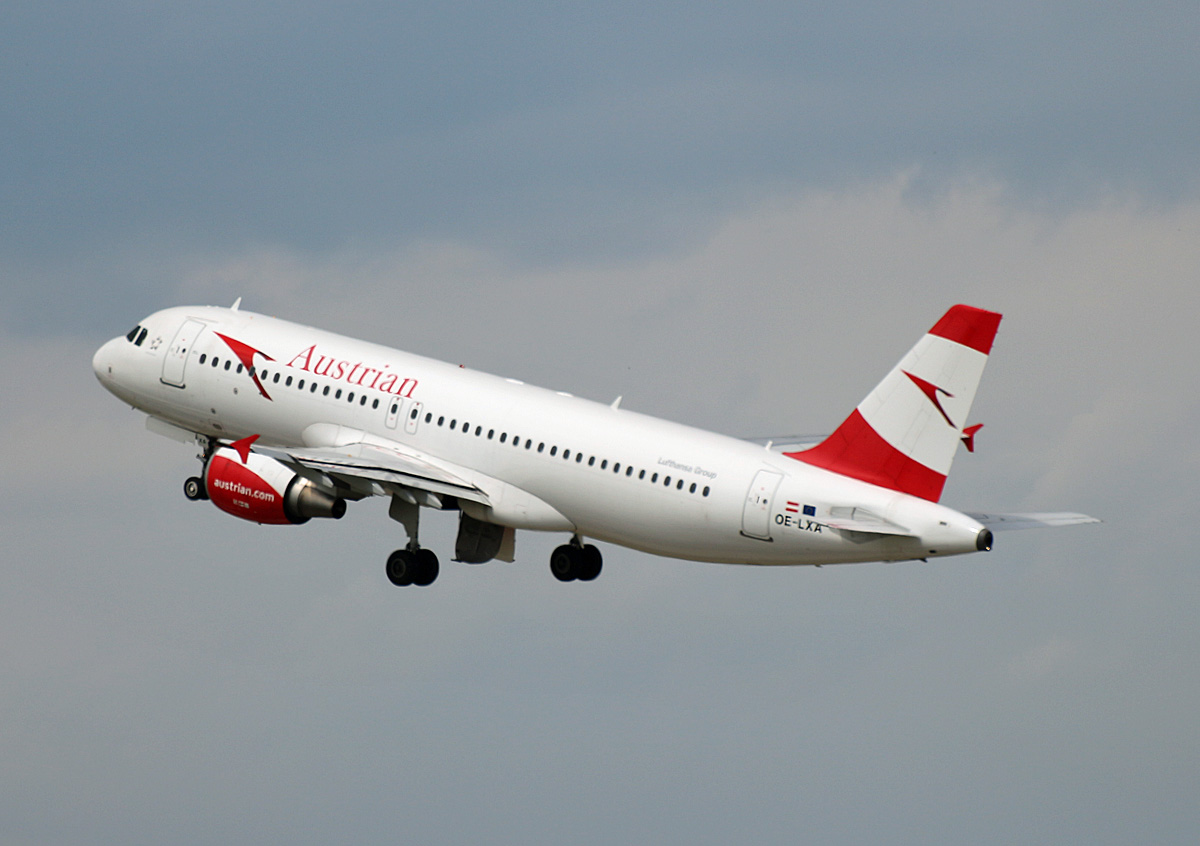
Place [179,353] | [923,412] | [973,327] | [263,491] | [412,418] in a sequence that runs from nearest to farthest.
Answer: [973,327], [923,412], [263,491], [412,418], [179,353]

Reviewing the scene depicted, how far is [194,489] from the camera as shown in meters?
59.7

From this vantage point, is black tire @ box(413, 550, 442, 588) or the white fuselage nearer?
the white fuselage

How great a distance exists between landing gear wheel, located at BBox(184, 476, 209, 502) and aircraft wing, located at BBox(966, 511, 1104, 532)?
23442 mm

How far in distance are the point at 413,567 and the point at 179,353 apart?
10223 millimetres

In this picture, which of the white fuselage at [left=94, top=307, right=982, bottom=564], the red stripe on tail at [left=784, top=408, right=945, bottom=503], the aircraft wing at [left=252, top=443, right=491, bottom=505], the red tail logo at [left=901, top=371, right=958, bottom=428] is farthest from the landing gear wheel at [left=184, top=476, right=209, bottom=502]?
the red tail logo at [left=901, top=371, right=958, bottom=428]

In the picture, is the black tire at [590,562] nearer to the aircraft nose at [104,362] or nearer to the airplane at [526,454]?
the airplane at [526,454]

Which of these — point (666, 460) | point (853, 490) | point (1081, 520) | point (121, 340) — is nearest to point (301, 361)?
point (121, 340)

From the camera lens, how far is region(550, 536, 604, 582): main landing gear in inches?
2248

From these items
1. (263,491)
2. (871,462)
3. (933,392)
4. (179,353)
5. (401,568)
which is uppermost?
(179,353)

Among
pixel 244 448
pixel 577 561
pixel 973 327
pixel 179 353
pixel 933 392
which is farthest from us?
pixel 179 353

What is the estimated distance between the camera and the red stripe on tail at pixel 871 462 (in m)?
48.0

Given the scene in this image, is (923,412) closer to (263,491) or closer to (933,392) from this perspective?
(933,392)

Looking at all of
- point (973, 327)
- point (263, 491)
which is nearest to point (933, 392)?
point (973, 327)

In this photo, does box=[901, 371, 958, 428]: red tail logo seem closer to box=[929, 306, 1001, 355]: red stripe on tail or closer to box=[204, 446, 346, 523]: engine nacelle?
box=[929, 306, 1001, 355]: red stripe on tail
